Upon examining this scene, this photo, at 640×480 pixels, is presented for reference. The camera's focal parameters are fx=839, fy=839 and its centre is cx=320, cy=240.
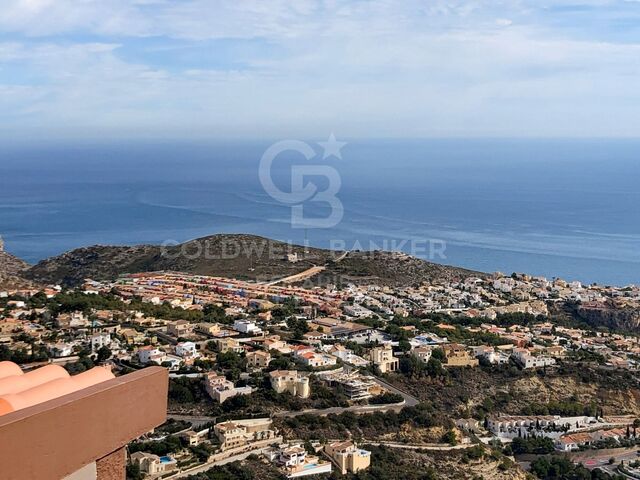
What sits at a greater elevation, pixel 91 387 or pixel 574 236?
pixel 91 387

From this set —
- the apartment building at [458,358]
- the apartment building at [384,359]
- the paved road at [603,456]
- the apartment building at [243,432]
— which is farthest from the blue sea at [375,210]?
the apartment building at [243,432]

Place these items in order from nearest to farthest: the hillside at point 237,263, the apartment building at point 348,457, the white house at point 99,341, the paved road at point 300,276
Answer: the apartment building at point 348,457 < the white house at point 99,341 < the paved road at point 300,276 < the hillside at point 237,263

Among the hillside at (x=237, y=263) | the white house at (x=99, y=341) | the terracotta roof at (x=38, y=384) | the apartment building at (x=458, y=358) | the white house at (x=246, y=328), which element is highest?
the terracotta roof at (x=38, y=384)

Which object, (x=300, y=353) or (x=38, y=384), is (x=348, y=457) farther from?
(x=38, y=384)

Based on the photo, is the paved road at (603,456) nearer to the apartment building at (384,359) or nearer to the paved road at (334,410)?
the paved road at (334,410)

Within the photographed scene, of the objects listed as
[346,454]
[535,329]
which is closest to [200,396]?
[346,454]

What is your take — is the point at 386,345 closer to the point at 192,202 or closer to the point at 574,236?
the point at 574,236

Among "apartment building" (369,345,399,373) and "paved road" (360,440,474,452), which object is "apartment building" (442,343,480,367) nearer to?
"apartment building" (369,345,399,373)
